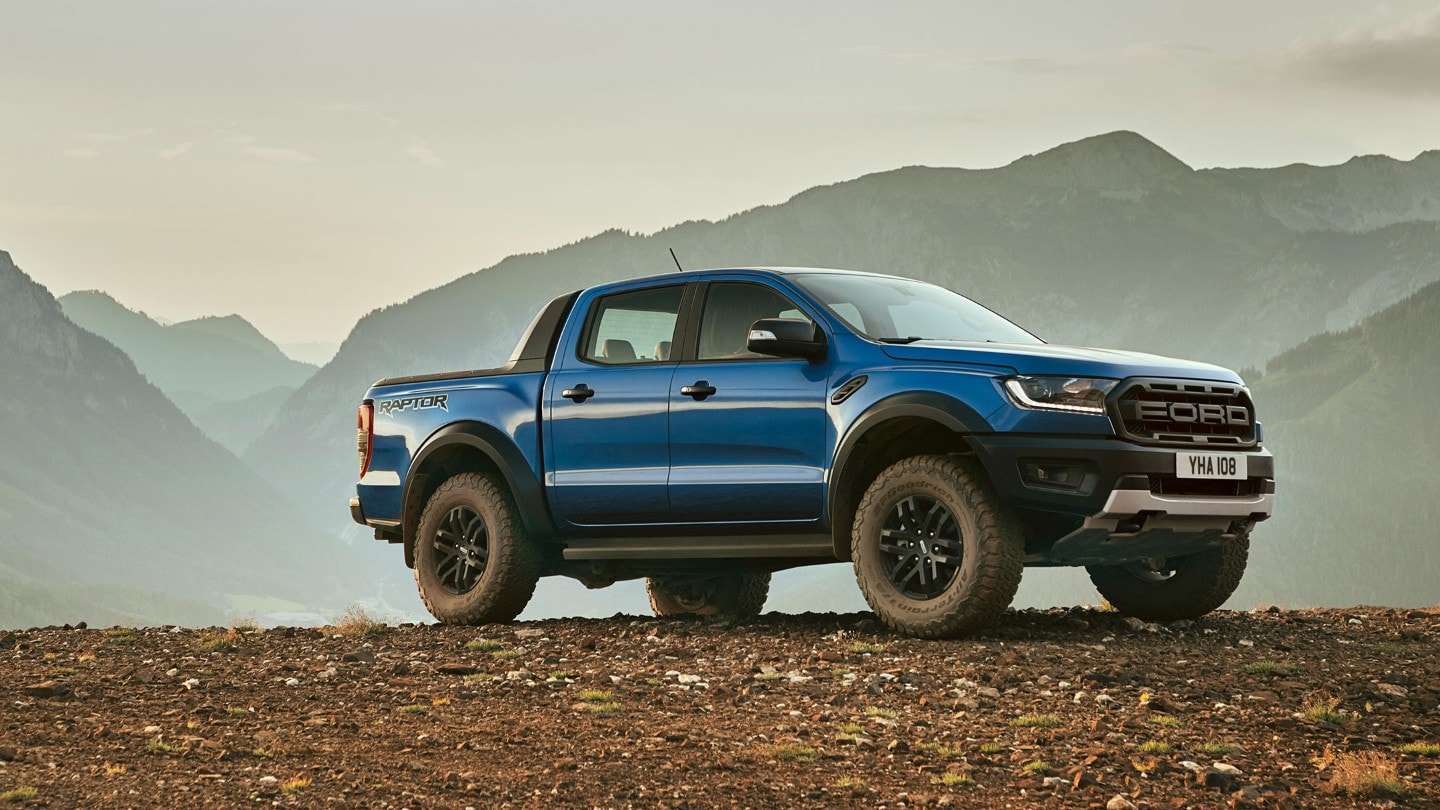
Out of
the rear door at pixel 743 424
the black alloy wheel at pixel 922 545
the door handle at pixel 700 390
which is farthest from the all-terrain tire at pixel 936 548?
the door handle at pixel 700 390

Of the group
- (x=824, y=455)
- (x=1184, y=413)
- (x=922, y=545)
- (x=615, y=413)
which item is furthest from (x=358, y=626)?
(x=1184, y=413)

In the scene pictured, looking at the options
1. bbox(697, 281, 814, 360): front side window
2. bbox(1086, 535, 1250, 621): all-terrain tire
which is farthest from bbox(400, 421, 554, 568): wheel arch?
bbox(1086, 535, 1250, 621): all-terrain tire

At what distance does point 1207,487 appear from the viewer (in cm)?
809

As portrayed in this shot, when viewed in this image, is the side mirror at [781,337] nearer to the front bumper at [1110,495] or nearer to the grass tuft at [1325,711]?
the front bumper at [1110,495]

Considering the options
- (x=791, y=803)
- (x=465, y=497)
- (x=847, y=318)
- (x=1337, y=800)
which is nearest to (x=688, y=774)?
(x=791, y=803)

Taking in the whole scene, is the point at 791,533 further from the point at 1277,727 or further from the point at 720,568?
the point at 1277,727

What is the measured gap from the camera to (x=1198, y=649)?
842 centimetres

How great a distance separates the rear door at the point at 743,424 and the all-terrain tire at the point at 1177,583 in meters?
2.13

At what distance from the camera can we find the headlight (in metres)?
7.75

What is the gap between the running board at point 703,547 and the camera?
857 cm

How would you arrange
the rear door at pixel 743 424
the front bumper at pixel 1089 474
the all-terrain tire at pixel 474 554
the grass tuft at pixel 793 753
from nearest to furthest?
the grass tuft at pixel 793 753 < the front bumper at pixel 1089 474 < the rear door at pixel 743 424 < the all-terrain tire at pixel 474 554

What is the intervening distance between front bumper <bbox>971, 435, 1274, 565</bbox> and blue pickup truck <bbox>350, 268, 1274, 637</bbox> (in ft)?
0.04

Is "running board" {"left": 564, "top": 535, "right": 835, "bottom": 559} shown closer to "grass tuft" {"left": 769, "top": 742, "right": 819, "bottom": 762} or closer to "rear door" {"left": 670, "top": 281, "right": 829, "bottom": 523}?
→ "rear door" {"left": 670, "top": 281, "right": 829, "bottom": 523}

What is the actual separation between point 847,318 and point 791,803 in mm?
3845
